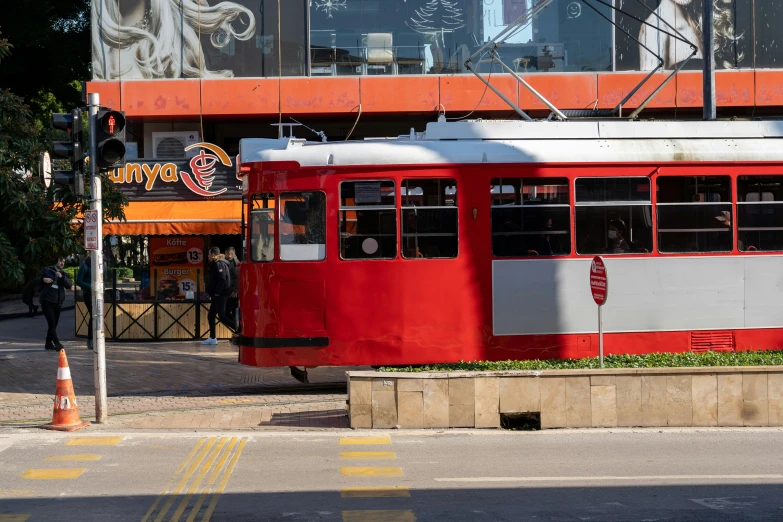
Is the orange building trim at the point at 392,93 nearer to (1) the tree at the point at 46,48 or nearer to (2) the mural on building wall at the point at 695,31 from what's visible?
(2) the mural on building wall at the point at 695,31

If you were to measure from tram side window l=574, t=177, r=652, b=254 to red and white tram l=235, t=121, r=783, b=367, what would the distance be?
0.02 metres

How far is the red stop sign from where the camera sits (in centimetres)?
1132

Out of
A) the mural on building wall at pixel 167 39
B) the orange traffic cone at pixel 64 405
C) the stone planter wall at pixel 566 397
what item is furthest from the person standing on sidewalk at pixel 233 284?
the mural on building wall at pixel 167 39

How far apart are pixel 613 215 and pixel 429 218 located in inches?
102

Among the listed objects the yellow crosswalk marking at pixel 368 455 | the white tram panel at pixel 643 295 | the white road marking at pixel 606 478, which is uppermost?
the white tram panel at pixel 643 295

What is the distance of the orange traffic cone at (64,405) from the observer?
36.2ft

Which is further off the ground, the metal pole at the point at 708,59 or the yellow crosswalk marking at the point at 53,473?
the metal pole at the point at 708,59

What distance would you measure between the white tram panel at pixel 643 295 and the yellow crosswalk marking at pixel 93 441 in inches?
213

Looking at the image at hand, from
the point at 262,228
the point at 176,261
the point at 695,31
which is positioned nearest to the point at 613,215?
the point at 262,228

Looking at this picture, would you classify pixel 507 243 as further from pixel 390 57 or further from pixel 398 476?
pixel 390 57

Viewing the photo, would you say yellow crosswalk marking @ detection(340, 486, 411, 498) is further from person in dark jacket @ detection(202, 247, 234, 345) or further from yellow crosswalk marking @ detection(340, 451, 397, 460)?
person in dark jacket @ detection(202, 247, 234, 345)

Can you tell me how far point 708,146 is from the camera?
13.8 meters

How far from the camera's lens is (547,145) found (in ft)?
44.5

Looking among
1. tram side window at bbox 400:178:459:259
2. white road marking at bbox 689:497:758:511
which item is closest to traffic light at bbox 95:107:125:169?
tram side window at bbox 400:178:459:259
